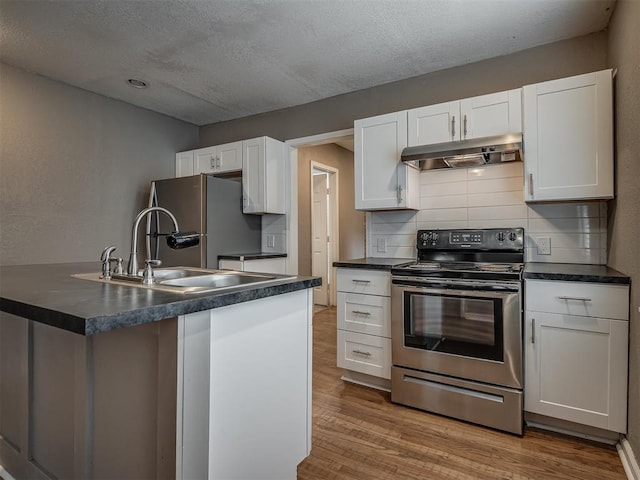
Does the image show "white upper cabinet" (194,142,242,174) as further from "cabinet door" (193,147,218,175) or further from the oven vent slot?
the oven vent slot

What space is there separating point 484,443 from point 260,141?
3.08 m

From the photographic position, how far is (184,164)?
13.4 ft

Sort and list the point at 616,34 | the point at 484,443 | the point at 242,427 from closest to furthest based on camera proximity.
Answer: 1. the point at 242,427
2. the point at 484,443
3. the point at 616,34

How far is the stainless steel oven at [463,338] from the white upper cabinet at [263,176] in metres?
1.75

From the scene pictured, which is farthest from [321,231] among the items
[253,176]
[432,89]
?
[432,89]

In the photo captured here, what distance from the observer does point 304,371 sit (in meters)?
1.54

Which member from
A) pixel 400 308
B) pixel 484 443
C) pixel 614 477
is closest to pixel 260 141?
pixel 400 308

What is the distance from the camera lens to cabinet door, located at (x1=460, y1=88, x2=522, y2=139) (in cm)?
229

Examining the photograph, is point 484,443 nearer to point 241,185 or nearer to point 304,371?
point 304,371

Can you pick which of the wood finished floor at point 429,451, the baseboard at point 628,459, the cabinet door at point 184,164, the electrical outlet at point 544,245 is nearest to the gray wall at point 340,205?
the cabinet door at point 184,164

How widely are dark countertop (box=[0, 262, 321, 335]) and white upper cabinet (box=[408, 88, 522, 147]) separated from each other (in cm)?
174

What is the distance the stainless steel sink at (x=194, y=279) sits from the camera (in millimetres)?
1282

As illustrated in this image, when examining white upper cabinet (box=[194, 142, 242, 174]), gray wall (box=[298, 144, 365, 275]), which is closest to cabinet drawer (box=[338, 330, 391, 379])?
gray wall (box=[298, 144, 365, 275])

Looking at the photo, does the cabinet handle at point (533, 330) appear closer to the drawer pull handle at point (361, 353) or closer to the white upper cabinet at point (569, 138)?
the white upper cabinet at point (569, 138)
